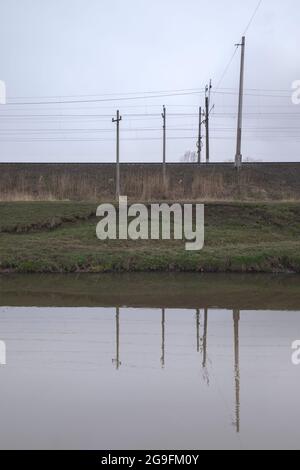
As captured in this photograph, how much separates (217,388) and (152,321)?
3.32m

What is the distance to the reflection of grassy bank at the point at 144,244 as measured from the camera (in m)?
15.0

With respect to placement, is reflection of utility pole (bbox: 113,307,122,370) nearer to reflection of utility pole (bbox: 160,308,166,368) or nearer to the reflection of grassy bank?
reflection of utility pole (bbox: 160,308,166,368)

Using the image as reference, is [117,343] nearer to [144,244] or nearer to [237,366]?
[237,366]

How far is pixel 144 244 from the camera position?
17000mm

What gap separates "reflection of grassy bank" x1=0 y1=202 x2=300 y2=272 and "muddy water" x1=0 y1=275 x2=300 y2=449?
3.49 meters

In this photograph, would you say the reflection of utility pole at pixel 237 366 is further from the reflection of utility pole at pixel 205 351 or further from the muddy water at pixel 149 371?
the reflection of utility pole at pixel 205 351

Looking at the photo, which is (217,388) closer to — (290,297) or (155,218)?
(290,297)

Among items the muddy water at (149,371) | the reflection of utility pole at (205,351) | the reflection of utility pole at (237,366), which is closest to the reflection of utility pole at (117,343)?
the muddy water at (149,371)

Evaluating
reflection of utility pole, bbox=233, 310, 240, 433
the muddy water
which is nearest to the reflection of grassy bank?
the muddy water

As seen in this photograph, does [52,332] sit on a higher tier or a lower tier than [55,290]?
lower

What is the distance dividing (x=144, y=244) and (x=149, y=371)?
35.0 feet

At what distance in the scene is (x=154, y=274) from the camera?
14484mm

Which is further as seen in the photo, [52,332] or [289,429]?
[52,332]
